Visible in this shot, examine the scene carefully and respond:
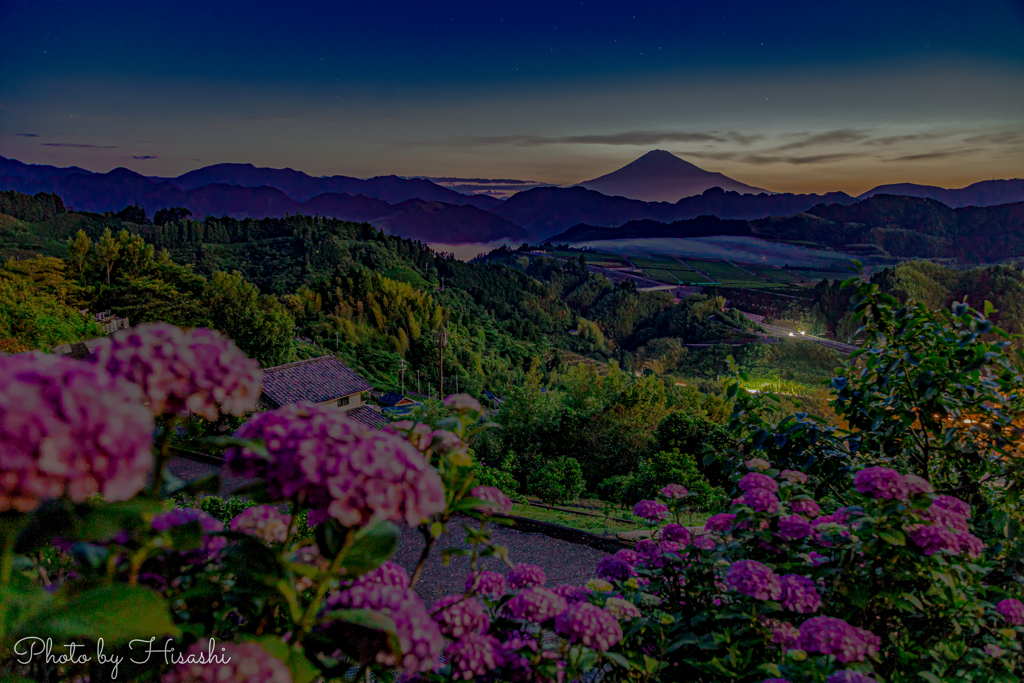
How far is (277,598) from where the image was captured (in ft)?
2.04

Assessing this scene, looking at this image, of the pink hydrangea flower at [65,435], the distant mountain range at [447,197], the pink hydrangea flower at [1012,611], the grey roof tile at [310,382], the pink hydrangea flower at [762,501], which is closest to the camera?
the pink hydrangea flower at [65,435]

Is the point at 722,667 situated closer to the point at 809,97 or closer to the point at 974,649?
the point at 974,649

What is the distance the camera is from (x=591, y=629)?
970 millimetres

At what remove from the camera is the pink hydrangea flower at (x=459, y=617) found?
99 centimetres

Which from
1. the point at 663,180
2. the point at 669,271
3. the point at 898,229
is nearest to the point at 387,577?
the point at 669,271

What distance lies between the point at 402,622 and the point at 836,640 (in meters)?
0.85

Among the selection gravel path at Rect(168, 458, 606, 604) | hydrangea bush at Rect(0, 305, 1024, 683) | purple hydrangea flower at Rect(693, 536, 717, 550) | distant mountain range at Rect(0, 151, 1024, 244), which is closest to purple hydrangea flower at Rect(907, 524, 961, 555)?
hydrangea bush at Rect(0, 305, 1024, 683)

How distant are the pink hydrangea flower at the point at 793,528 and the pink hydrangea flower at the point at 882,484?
162 mm

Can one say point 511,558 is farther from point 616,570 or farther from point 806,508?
point 806,508

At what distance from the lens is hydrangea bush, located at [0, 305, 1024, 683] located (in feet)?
1.51

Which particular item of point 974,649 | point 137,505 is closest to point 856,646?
point 974,649

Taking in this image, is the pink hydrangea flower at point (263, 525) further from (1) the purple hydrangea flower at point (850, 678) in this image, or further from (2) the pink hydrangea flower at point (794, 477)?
(2) the pink hydrangea flower at point (794, 477)

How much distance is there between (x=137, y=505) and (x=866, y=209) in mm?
63331

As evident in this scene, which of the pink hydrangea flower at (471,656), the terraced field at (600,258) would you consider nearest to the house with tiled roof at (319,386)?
the pink hydrangea flower at (471,656)
